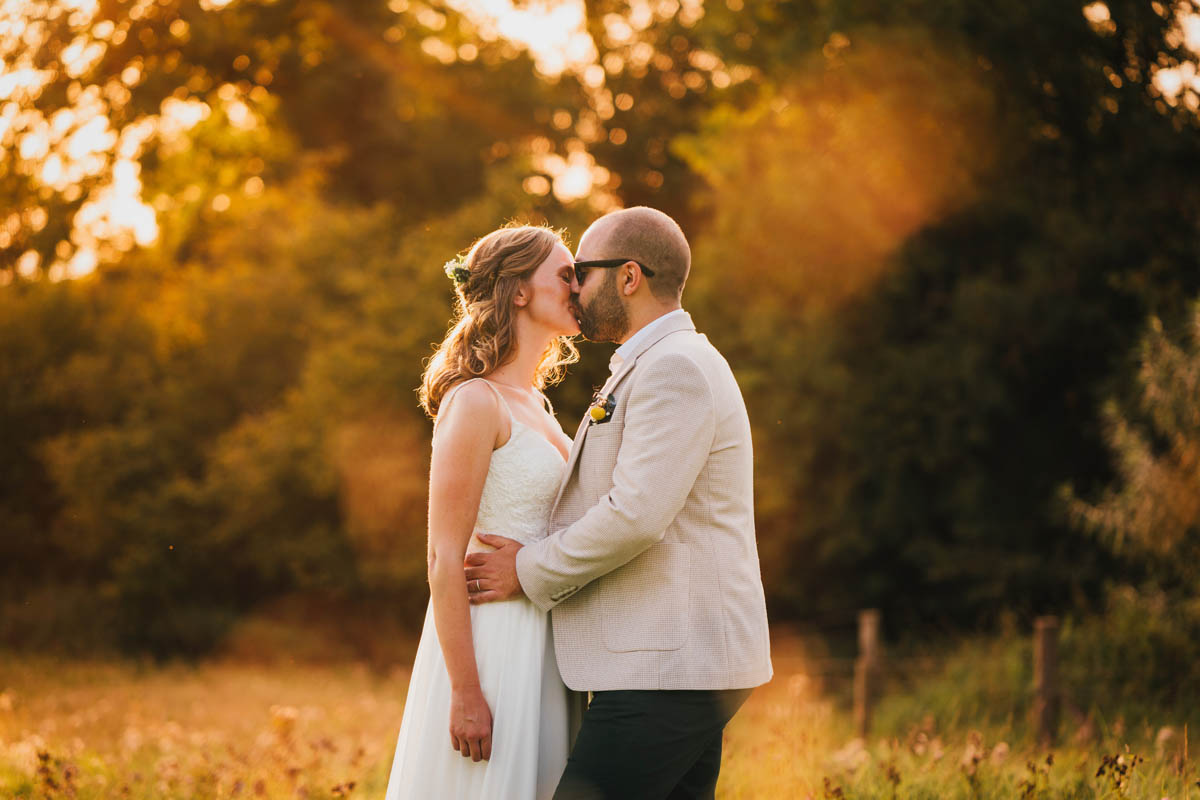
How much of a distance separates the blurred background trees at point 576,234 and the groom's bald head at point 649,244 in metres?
8.13

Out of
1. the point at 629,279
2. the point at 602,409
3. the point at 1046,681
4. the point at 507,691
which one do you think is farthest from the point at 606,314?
the point at 1046,681

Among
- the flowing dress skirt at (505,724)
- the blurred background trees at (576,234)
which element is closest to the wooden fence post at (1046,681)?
the blurred background trees at (576,234)

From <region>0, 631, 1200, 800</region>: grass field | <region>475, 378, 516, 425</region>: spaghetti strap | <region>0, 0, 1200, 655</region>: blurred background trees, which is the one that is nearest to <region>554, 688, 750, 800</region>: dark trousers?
<region>475, 378, 516, 425</region>: spaghetti strap

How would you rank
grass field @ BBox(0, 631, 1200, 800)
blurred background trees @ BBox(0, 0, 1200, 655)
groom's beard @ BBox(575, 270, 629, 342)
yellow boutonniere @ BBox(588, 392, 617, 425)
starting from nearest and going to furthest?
yellow boutonniere @ BBox(588, 392, 617, 425), groom's beard @ BBox(575, 270, 629, 342), grass field @ BBox(0, 631, 1200, 800), blurred background trees @ BBox(0, 0, 1200, 655)

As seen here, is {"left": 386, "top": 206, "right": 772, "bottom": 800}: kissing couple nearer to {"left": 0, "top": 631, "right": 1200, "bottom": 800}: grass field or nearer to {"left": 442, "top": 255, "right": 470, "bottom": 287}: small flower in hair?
{"left": 442, "top": 255, "right": 470, "bottom": 287}: small flower in hair

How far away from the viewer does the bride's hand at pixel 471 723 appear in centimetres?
300

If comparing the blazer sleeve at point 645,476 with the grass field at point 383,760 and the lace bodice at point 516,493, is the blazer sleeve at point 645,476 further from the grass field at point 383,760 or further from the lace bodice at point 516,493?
the grass field at point 383,760

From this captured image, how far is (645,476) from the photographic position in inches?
108

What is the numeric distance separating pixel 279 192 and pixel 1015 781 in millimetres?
18955

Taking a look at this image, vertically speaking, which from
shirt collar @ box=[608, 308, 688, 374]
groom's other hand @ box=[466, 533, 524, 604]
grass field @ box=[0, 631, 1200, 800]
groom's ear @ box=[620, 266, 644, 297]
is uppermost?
groom's ear @ box=[620, 266, 644, 297]

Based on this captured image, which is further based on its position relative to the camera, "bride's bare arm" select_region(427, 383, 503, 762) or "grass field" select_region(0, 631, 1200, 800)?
"grass field" select_region(0, 631, 1200, 800)

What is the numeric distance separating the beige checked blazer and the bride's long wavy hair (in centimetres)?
47

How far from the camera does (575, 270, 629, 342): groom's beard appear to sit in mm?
3119

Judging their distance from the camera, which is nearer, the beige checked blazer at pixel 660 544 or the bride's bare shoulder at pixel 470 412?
the beige checked blazer at pixel 660 544
